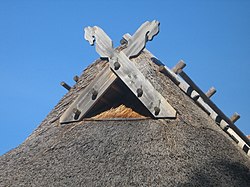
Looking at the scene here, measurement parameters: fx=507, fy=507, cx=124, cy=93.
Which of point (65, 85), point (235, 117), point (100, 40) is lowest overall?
point (235, 117)

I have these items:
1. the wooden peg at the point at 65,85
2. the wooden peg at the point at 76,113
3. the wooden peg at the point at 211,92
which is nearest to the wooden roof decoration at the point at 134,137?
the wooden peg at the point at 76,113

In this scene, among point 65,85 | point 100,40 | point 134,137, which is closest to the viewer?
point 134,137

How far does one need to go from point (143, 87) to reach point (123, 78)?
0.28 m

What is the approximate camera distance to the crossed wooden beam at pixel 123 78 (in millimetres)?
6293

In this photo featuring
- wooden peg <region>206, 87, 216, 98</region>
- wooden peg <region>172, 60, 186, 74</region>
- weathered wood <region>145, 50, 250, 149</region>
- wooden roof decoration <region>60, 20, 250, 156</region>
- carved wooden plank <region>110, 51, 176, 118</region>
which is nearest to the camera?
carved wooden plank <region>110, 51, 176, 118</region>

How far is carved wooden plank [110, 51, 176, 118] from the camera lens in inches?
245

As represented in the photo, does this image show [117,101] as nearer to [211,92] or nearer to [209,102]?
[209,102]

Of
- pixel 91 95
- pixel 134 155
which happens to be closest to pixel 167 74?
pixel 91 95

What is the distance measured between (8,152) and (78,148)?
124cm

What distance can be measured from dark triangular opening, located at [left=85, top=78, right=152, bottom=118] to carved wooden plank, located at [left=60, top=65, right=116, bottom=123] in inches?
2.7

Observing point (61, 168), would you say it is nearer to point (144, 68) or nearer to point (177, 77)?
point (144, 68)

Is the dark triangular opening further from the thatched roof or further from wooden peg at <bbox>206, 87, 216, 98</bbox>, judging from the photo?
wooden peg at <bbox>206, 87, 216, 98</bbox>

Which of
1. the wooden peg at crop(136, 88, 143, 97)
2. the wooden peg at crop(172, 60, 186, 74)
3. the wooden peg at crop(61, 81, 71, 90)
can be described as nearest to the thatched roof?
the wooden peg at crop(136, 88, 143, 97)

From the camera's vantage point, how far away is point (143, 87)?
638 cm
